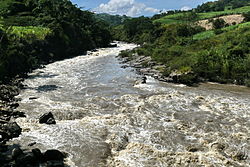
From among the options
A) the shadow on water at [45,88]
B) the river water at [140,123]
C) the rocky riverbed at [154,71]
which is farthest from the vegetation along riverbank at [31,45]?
the rocky riverbed at [154,71]

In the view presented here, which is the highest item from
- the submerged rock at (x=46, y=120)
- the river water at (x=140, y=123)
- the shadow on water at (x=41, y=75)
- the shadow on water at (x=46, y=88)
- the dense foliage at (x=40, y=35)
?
the dense foliage at (x=40, y=35)

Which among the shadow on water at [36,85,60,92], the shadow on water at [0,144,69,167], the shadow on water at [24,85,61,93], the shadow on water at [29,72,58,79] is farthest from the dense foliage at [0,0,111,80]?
the shadow on water at [0,144,69,167]

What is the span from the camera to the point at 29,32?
45.3 m

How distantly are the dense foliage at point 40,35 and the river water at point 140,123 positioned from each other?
6.21 meters

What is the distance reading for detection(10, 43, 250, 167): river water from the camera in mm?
14039

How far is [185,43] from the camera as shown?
177 ft

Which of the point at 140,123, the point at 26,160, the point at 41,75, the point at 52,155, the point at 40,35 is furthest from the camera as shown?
the point at 40,35

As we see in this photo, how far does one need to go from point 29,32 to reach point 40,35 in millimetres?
2951

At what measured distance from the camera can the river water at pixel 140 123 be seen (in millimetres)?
14039

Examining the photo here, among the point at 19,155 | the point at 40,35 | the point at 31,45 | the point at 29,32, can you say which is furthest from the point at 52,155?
the point at 40,35

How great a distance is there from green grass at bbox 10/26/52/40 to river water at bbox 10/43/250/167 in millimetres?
14484

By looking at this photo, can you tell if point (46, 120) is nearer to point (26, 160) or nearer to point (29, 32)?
point (26, 160)

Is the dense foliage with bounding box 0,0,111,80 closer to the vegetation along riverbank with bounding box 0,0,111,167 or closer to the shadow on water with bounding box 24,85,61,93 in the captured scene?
the vegetation along riverbank with bounding box 0,0,111,167

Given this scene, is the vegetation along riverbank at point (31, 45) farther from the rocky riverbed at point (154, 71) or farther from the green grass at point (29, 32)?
the rocky riverbed at point (154, 71)
